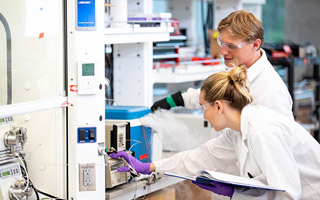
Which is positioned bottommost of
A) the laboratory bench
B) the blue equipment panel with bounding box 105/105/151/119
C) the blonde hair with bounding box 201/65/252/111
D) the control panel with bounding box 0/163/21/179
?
the laboratory bench

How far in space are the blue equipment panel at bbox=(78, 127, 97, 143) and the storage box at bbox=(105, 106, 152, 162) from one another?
0.34 metres

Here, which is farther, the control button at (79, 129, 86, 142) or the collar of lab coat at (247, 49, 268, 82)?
the collar of lab coat at (247, 49, 268, 82)

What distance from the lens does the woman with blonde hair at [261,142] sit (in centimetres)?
188

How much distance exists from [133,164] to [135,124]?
210 mm

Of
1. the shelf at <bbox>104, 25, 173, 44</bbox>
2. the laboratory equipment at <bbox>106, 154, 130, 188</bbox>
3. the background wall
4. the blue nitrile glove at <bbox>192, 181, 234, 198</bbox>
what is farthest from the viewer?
the background wall

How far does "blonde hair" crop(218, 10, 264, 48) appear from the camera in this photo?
2320 mm

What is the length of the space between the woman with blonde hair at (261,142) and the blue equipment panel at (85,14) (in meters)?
0.52

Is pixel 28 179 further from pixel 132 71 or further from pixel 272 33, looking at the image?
pixel 272 33

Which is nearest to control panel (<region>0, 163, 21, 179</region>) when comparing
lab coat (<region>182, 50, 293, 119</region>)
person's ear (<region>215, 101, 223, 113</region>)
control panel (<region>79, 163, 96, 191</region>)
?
control panel (<region>79, 163, 96, 191</region>)

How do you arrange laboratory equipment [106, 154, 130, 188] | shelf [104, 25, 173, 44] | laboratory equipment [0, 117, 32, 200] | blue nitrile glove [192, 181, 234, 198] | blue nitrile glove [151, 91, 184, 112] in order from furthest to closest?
1. blue nitrile glove [151, 91, 184, 112]
2. shelf [104, 25, 173, 44]
3. laboratory equipment [106, 154, 130, 188]
4. blue nitrile glove [192, 181, 234, 198]
5. laboratory equipment [0, 117, 32, 200]

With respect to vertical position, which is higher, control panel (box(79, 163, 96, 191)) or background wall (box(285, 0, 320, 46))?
background wall (box(285, 0, 320, 46))

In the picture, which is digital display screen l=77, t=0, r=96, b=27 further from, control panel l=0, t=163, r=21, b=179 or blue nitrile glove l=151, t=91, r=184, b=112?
blue nitrile glove l=151, t=91, r=184, b=112

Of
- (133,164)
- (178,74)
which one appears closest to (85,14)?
(133,164)

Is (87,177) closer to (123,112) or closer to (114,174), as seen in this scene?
(114,174)
